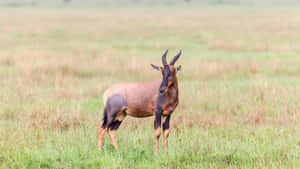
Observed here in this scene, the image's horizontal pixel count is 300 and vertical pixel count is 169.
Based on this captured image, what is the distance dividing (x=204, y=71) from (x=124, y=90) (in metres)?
8.39

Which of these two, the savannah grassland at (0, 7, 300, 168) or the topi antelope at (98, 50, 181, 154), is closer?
the topi antelope at (98, 50, 181, 154)

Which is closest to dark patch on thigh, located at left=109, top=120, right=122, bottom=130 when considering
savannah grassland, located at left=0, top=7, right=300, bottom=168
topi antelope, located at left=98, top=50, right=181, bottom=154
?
topi antelope, located at left=98, top=50, right=181, bottom=154

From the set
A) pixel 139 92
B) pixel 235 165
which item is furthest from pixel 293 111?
pixel 139 92

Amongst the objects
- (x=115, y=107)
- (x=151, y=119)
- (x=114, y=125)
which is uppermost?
(x=115, y=107)

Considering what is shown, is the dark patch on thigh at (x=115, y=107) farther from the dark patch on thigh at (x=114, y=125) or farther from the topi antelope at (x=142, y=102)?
the dark patch on thigh at (x=114, y=125)

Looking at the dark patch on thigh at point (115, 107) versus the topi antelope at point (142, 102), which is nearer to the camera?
the topi antelope at point (142, 102)

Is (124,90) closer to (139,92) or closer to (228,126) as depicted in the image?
(139,92)

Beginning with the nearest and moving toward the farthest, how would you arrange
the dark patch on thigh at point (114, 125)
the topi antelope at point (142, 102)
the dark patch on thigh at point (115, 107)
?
the topi antelope at point (142, 102), the dark patch on thigh at point (115, 107), the dark patch on thigh at point (114, 125)

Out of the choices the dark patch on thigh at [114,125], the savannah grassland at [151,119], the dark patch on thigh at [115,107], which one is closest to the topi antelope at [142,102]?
the dark patch on thigh at [115,107]

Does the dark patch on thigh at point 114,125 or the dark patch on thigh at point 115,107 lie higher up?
the dark patch on thigh at point 115,107

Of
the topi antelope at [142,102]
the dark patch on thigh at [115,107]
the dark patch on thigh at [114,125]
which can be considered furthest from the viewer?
the dark patch on thigh at [114,125]

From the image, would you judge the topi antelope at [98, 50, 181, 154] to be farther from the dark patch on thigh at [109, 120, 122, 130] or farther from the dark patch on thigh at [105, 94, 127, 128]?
the dark patch on thigh at [109, 120, 122, 130]

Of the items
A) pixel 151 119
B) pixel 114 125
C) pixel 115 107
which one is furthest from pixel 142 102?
pixel 151 119

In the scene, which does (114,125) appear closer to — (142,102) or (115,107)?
(115,107)
